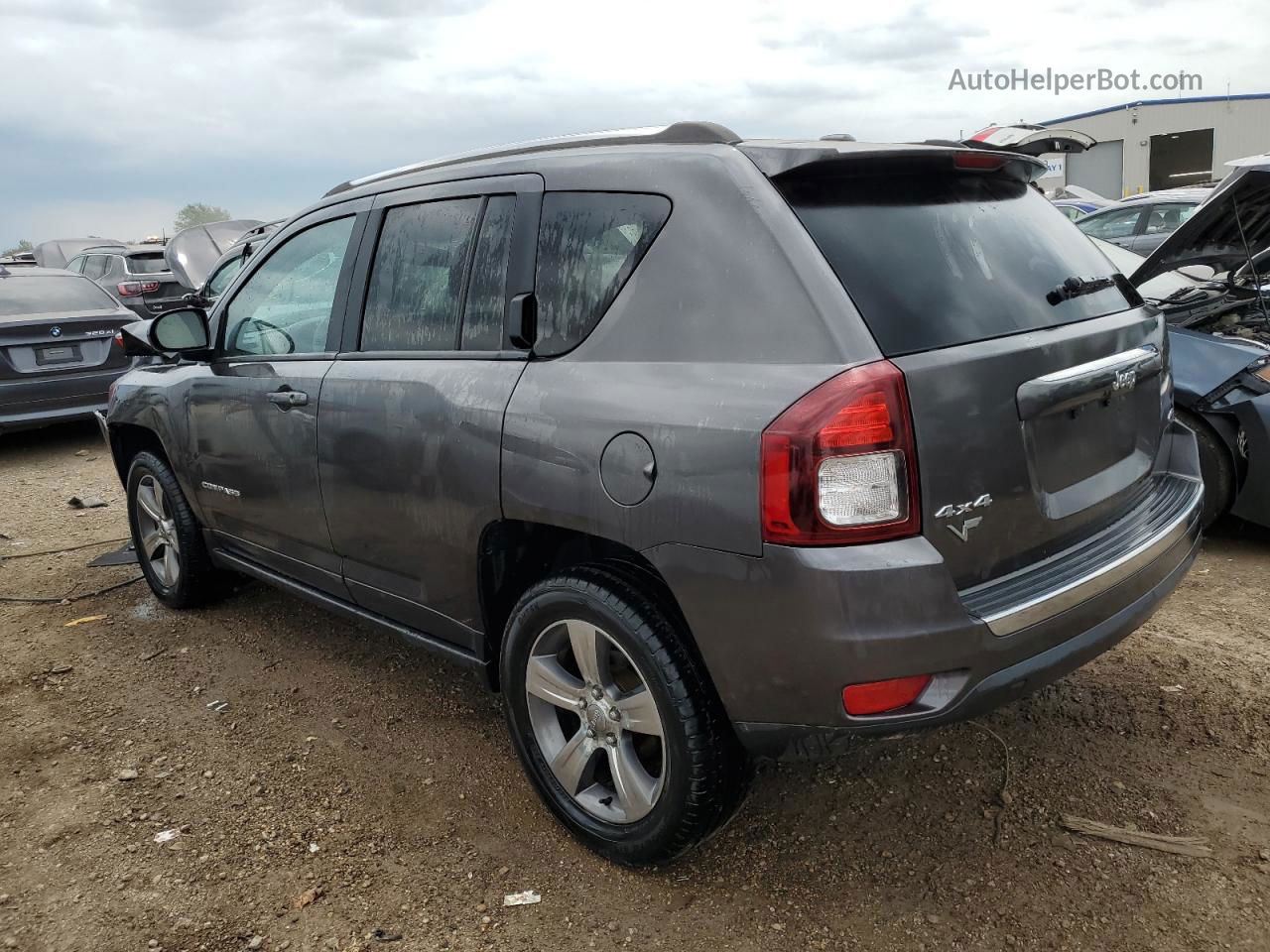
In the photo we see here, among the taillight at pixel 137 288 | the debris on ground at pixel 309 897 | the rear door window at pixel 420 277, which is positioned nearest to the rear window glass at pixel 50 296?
the taillight at pixel 137 288

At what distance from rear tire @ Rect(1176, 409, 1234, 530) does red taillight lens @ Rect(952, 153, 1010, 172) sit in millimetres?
2476

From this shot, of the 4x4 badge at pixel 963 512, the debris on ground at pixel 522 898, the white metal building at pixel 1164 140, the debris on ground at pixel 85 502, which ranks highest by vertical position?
the white metal building at pixel 1164 140

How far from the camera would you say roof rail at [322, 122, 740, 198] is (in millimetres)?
2424

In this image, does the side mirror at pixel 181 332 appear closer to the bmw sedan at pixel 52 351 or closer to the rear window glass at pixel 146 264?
the bmw sedan at pixel 52 351

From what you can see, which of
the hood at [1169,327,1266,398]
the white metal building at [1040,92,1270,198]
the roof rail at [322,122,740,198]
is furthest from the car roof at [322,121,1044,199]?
the white metal building at [1040,92,1270,198]

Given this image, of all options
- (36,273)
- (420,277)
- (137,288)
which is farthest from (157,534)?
(137,288)

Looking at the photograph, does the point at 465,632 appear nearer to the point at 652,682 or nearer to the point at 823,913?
the point at 652,682

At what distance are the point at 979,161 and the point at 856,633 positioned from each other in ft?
4.32

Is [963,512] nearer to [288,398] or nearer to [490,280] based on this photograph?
[490,280]

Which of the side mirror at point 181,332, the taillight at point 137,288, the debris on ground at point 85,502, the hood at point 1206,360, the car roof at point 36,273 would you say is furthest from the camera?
the taillight at point 137,288

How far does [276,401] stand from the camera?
11.2ft

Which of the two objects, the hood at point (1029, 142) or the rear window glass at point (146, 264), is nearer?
the hood at point (1029, 142)

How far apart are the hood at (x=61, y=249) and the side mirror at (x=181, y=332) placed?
19.1 metres

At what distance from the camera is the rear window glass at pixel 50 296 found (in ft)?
27.3
